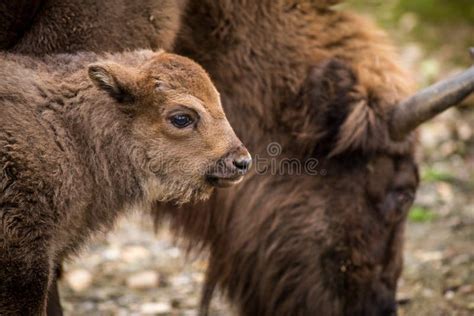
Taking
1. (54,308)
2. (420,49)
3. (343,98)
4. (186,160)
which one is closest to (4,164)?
(186,160)

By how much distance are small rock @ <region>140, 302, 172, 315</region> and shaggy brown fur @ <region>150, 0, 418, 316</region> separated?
103 cm

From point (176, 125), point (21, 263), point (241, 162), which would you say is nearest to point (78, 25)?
point (176, 125)

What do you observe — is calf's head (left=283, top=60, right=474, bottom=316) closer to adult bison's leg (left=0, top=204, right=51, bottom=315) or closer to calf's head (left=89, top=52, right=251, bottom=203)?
calf's head (left=89, top=52, right=251, bottom=203)

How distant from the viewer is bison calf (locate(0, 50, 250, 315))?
4383 mm

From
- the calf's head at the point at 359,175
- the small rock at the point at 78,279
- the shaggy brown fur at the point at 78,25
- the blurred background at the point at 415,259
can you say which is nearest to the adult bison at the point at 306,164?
the calf's head at the point at 359,175

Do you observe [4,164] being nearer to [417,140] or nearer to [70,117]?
[70,117]

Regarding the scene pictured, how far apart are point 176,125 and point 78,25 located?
1.12m

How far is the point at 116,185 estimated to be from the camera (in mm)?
4688

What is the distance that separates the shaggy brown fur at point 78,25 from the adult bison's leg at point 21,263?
51.1 inches

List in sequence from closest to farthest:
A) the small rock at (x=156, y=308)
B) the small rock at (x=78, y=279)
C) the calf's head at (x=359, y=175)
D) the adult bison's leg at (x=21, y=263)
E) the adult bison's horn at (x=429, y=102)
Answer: the adult bison's leg at (x=21, y=263) < the adult bison's horn at (x=429, y=102) < the calf's head at (x=359, y=175) < the small rock at (x=156, y=308) < the small rock at (x=78, y=279)

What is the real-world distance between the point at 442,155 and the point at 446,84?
4.28 metres

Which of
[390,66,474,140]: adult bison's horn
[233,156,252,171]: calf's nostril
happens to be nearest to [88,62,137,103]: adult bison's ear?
[233,156,252,171]: calf's nostril

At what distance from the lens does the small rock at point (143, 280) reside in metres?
7.60

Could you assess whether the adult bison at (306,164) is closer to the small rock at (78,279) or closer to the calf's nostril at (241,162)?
the calf's nostril at (241,162)
